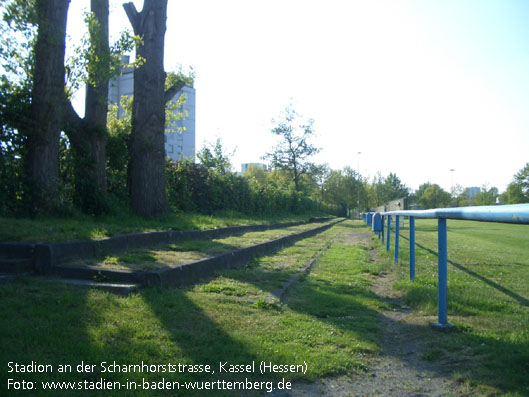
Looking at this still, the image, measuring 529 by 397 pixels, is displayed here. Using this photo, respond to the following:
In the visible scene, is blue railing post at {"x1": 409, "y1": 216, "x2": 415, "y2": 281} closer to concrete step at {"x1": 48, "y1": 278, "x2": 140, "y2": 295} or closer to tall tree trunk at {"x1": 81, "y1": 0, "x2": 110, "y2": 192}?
concrete step at {"x1": 48, "y1": 278, "x2": 140, "y2": 295}

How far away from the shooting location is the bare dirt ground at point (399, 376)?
2969 millimetres

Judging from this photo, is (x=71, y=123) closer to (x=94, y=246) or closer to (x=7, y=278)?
(x=94, y=246)

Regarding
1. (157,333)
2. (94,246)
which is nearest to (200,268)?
(94,246)

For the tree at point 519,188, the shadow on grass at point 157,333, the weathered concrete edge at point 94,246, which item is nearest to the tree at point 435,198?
the tree at point 519,188

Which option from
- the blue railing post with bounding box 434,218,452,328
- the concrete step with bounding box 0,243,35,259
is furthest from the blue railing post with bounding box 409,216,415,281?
the concrete step with bounding box 0,243,35,259

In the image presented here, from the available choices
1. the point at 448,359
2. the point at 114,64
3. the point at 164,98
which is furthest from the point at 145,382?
the point at 164,98

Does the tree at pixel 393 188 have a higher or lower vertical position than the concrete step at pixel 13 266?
higher

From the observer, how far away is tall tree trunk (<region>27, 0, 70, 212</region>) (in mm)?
7961

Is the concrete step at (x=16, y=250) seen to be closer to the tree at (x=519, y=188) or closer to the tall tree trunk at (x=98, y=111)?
the tall tree trunk at (x=98, y=111)

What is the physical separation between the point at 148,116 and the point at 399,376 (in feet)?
33.5

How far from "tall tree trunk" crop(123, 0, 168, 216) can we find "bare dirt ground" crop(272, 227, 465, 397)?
8.33m

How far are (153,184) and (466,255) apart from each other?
27.6 ft

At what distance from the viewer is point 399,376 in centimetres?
329

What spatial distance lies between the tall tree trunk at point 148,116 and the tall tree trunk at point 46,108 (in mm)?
3132
